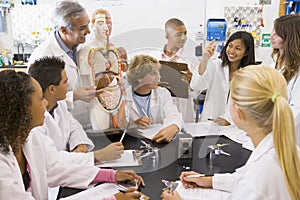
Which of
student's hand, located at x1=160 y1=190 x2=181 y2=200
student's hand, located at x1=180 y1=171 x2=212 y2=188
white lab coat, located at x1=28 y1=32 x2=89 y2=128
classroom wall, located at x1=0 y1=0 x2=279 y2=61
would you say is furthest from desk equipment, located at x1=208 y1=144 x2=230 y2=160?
classroom wall, located at x1=0 y1=0 x2=279 y2=61

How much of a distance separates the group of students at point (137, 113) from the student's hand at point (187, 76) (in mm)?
18

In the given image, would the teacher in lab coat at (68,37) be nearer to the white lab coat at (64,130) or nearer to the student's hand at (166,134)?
the white lab coat at (64,130)

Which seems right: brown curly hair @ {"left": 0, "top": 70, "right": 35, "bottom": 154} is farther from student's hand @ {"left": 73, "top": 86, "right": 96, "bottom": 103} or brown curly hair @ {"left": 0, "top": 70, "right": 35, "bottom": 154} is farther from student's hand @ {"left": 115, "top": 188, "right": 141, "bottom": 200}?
student's hand @ {"left": 73, "top": 86, "right": 96, "bottom": 103}

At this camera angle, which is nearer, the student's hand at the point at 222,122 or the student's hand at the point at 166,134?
the student's hand at the point at 166,134

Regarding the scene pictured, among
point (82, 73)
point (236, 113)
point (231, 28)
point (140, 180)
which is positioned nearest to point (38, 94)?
point (140, 180)

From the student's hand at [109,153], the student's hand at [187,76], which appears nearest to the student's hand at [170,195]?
the student's hand at [109,153]

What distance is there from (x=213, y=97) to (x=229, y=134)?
0.60 meters

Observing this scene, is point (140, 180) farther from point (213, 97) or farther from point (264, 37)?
point (264, 37)

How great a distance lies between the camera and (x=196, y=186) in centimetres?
116

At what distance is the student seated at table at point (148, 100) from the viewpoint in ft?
5.51

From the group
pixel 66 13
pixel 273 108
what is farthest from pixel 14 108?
pixel 66 13

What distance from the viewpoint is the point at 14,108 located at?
0.86 meters

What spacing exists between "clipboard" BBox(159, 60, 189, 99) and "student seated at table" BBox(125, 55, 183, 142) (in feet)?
0.18

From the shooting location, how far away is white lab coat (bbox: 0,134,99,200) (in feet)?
3.45
